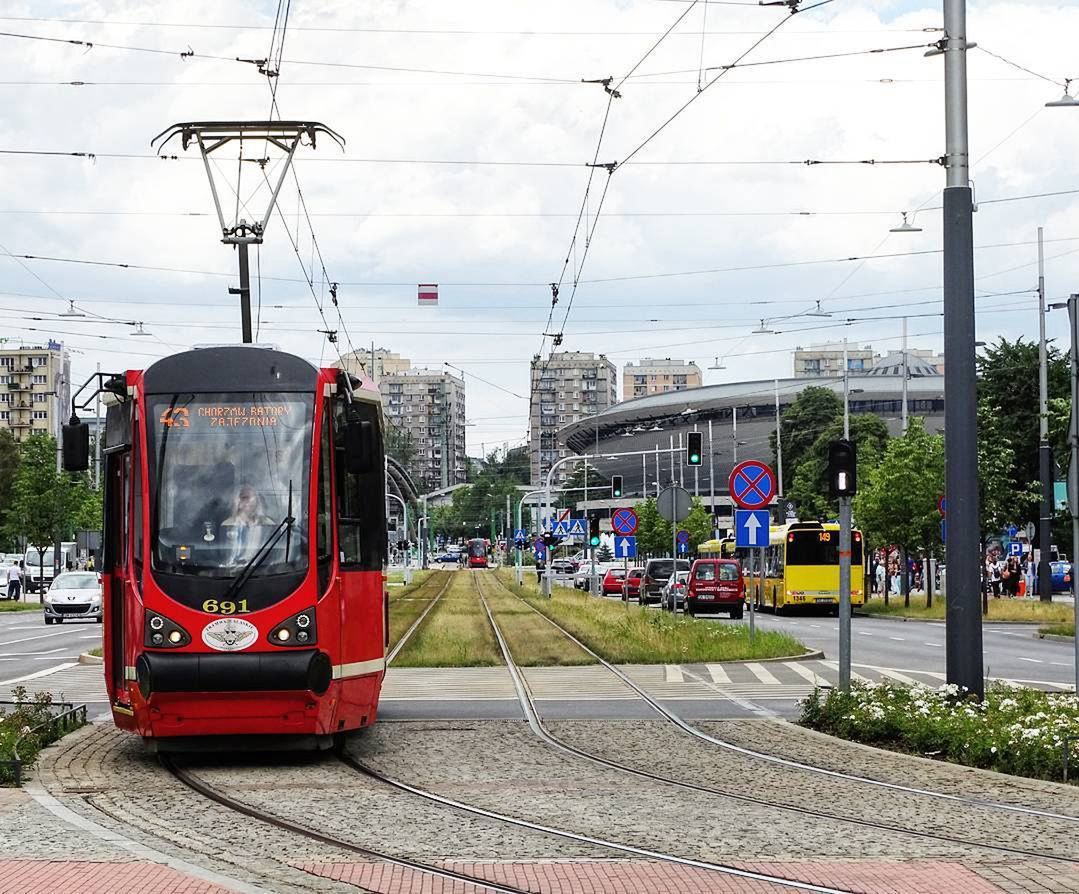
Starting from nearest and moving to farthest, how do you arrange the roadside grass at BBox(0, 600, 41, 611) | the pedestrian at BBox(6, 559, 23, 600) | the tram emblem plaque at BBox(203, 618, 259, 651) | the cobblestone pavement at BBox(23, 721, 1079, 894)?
the cobblestone pavement at BBox(23, 721, 1079, 894), the tram emblem plaque at BBox(203, 618, 259, 651), the roadside grass at BBox(0, 600, 41, 611), the pedestrian at BBox(6, 559, 23, 600)

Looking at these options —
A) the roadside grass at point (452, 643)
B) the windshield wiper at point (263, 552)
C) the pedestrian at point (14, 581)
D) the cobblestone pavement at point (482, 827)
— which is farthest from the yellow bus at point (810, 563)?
the windshield wiper at point (263, 552)

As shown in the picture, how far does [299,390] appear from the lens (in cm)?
1402

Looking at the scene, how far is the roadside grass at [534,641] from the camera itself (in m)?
26.9

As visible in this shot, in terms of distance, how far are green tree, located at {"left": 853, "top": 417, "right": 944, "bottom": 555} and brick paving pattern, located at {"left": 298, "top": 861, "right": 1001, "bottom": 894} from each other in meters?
44.9

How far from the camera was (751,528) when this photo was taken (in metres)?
29.0

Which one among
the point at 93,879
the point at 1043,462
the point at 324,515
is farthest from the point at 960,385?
the point at 1043,462

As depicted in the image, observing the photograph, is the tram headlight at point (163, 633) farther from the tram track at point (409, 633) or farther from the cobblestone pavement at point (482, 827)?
the tram track at point (409, 633)

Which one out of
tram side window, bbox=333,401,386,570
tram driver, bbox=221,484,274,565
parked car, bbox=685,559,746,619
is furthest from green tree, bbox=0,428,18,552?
tram driver, bbox=221,484,274,565

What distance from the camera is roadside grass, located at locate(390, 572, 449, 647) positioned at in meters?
37.5

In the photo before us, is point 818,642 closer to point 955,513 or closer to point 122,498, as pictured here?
point 955,513

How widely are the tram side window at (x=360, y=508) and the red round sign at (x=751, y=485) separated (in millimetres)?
11289

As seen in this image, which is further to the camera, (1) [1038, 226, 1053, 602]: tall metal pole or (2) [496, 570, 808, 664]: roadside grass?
(1) [1038, 226, 1053, 602]: tall metal pole

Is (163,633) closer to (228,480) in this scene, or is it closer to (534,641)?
(228,480)

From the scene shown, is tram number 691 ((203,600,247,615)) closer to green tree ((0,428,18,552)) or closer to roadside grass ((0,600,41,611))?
roadside grass ((0,600,41,611))
